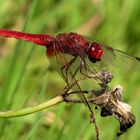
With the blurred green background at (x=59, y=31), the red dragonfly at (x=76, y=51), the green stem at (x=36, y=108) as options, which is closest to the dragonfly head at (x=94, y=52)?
the red dragonfly at (x=76, y=51)

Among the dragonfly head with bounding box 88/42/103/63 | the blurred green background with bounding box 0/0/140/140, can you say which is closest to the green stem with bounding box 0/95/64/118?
the dragonfly head with bounding box 88/42/103/63

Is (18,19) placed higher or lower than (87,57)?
higher

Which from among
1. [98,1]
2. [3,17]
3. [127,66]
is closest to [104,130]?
[127,66]

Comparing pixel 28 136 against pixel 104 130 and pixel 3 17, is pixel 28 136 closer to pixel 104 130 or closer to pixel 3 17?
pixel 104 130

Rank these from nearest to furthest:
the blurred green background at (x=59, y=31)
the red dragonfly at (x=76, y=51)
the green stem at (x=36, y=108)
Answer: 1. the green stem at (x=36, y=108)
2. the red dragonfly at (x=76, y=51)
3. the blurred green background at (x=59, y=31)

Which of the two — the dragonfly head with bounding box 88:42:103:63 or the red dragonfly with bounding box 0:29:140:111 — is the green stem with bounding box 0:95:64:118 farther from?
the dragonfly head with bounding box 88:42:103:63

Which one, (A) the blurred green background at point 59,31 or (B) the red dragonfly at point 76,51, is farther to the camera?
(A) the blurred green background at point 59,31

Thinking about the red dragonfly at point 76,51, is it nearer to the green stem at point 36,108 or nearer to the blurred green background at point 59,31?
the blurred green background at point 59,31

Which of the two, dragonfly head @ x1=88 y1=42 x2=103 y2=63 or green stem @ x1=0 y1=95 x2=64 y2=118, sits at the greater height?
dragonfly head @ x1=88 y1=42 x2=103 y2=63
